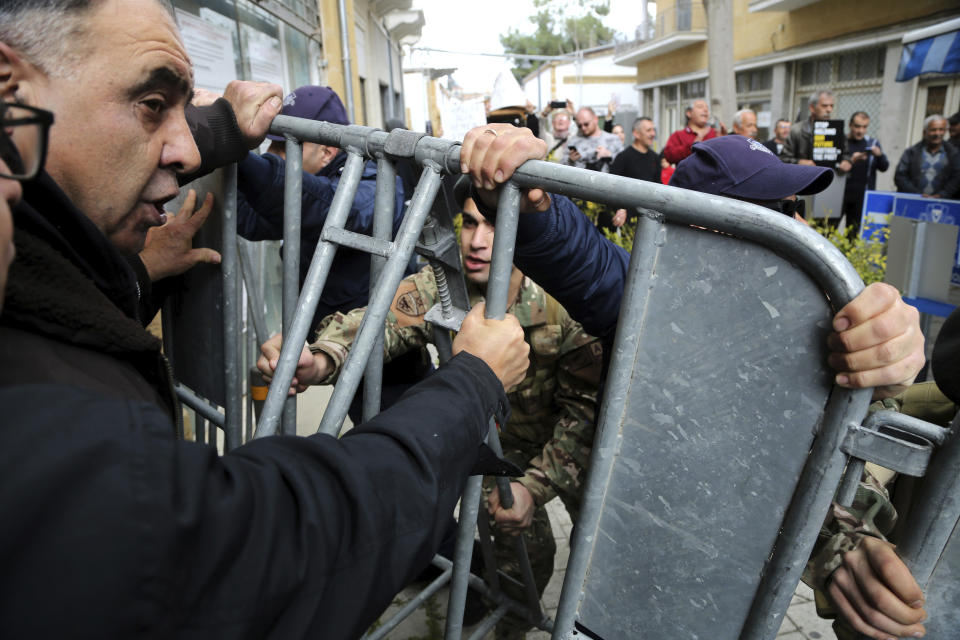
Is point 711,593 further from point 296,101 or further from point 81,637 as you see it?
point 296,101

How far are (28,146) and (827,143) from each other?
8.73 meters

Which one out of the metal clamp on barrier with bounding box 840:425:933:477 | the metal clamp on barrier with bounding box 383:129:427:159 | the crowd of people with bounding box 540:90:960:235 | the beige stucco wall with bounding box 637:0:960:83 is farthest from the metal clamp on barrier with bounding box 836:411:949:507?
the beige stucco wall with bounding box 637:0:960:83

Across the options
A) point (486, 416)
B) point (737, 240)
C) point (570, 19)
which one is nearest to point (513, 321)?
point (486, 416)

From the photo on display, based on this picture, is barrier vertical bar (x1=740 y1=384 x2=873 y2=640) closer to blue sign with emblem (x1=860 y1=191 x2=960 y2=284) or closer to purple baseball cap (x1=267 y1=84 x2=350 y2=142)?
purple baseball cap (x1=267 y1=84 x2=350 y2=142)

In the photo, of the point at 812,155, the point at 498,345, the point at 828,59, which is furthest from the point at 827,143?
the point at 828,59

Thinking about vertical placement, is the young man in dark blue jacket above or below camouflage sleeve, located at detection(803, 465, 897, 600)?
above

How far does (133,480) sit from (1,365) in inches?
8.5

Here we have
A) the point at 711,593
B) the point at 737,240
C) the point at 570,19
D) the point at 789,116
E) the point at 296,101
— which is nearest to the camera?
the point at 737,240

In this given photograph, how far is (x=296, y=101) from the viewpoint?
3.02m

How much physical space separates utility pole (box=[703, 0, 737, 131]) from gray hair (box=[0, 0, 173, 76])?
395 inches

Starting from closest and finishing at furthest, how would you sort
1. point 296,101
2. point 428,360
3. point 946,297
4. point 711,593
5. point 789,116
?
point 711,593 → point 428,360 → point 296,101 → point 946,297 → point 789,116

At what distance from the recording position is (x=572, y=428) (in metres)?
2.11

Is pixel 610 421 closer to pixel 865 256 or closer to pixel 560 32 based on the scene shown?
pixel 865 256

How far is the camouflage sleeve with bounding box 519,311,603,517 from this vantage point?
2.06 metres
